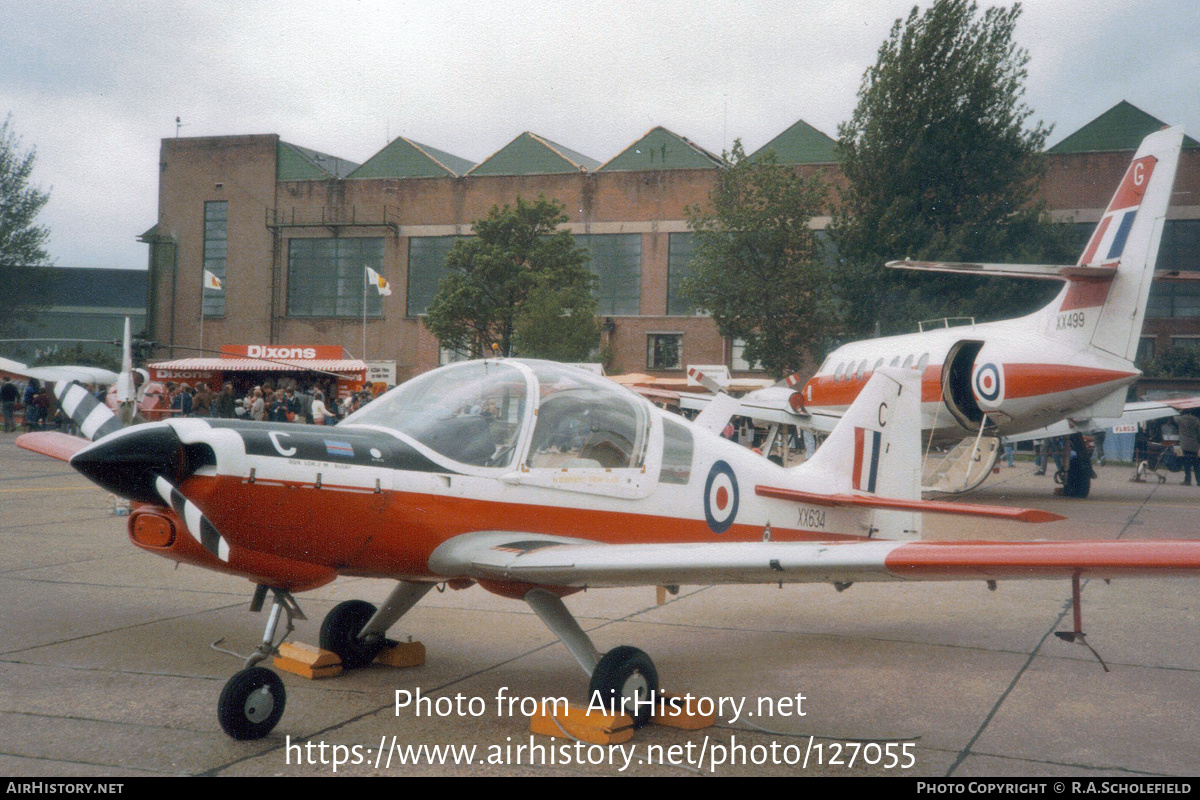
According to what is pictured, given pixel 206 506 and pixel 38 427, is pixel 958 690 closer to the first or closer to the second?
pixel 206 506

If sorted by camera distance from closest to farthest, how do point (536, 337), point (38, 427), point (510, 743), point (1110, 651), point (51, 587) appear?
point (510, 743) → point (1110, 651) → point (51, 587) → point (38, 427) → point (536, 337)

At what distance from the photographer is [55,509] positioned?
1309 cm

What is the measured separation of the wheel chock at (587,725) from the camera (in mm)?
4488

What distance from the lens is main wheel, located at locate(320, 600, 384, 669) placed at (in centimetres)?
576

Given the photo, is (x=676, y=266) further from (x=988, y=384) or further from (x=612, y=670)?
(x=612, y=670)

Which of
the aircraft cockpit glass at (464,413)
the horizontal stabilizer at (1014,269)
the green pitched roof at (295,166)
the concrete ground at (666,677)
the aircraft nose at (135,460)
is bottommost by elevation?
the concrete ground at (666,677)

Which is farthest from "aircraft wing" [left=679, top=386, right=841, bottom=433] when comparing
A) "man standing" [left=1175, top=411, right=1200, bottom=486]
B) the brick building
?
the brick building

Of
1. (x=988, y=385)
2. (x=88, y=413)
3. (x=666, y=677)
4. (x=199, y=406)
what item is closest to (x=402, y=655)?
(x=666, y=677)

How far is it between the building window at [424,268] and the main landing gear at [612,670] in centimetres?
4792

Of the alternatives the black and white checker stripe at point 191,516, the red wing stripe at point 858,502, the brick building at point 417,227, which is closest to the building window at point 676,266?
the brick building at point 417,227

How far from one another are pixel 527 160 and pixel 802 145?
51.3 feet

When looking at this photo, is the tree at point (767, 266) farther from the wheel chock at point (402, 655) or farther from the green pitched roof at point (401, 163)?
the wheel chock at point (402, 655)

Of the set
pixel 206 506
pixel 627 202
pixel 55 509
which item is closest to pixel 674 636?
pixel 206 506

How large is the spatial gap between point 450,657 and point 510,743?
1.72 metres
